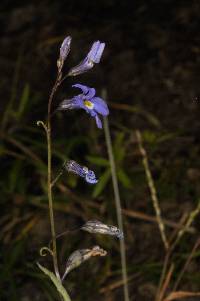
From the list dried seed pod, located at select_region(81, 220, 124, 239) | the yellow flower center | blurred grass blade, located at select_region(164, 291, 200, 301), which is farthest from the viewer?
blurred grass blade, located at select_region(164, 291, 200, 301)

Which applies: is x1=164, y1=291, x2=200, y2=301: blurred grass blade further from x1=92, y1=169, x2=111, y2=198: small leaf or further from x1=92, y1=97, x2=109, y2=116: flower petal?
x1=92, y1=97, x2=109, y2=116: flower petal

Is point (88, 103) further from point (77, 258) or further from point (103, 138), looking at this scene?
point (103, 138)

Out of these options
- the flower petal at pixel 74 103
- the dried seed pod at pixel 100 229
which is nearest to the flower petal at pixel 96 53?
the flower petal at pixel 74 103

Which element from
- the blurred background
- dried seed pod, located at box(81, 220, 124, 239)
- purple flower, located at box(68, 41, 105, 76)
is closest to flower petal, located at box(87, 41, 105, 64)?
purple flower, located at box(68, 41, 105, 76)

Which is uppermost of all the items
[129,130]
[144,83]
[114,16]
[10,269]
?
[114,16]

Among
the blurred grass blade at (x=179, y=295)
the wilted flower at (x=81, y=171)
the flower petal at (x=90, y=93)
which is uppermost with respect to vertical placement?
the flower petal at (x=90, y=93)

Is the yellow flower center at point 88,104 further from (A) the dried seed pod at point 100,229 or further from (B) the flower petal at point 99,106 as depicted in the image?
(A) the dried seed pod at point 100,229

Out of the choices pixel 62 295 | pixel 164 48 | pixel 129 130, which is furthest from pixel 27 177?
pixel 62 295

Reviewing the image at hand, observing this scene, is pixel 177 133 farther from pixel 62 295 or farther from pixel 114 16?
pixel 62 295
